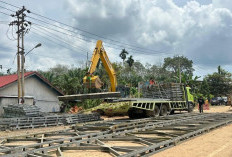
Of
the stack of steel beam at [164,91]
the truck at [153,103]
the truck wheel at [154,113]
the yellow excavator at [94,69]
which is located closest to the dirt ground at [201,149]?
the truck at [153,103]

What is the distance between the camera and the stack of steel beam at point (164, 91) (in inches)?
792

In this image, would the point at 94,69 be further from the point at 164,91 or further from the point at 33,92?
the point at 33,92

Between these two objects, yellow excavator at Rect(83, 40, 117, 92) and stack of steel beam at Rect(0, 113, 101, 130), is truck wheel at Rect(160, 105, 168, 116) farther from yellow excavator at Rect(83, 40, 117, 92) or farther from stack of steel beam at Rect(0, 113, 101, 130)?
stack of steel beam at Rect(0, 113, 101, 130)

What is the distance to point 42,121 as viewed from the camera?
48.1ft

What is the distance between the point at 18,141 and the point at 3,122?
5064 mm

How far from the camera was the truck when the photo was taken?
1578 centimetres

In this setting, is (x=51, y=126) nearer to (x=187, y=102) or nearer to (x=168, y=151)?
(x=168, y=151)

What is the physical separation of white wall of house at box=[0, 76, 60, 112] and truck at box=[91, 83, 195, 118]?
37.7ft


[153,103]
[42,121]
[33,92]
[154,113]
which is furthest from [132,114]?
[33,92]

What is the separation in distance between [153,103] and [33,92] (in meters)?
16.2

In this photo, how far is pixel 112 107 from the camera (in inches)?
626

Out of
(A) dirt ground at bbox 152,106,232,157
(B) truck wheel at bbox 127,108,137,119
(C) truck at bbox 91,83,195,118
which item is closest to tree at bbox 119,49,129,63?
(C) truck at bbox 91,83,195,118

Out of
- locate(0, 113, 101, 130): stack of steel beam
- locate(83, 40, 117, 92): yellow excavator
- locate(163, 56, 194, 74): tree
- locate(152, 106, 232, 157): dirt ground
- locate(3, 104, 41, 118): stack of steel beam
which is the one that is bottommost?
locate(152, 106, 232, 157): dirt ground

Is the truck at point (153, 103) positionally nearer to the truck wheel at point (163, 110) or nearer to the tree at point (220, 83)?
the truck wheel at point (163, 110)
